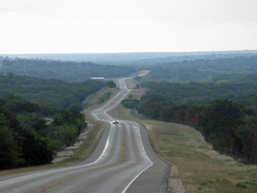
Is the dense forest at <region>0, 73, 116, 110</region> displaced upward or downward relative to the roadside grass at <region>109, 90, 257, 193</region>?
downward

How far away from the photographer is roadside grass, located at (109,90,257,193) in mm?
18047

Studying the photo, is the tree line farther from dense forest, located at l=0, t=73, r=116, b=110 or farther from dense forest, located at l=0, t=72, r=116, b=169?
dense forest, located at l=0, t=73, r=116, b=110

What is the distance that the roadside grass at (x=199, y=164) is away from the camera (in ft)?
59.2

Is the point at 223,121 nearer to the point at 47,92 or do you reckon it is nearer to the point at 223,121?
the point at 223,121

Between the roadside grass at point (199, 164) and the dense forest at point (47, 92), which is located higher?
the roadside grass at point (199, 164)

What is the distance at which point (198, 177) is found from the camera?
20.5 m

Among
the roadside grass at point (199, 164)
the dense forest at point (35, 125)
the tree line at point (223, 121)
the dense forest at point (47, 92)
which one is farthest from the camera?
the dense forest at point (47, 92)

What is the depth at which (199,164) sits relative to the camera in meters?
31.7

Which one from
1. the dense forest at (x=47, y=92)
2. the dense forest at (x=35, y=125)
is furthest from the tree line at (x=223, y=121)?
the dense forest at (x=47, y=92)

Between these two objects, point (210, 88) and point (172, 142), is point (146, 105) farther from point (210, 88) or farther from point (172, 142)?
point (210, 88)

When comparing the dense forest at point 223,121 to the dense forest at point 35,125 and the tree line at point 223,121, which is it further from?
the dense forest at point 35,125

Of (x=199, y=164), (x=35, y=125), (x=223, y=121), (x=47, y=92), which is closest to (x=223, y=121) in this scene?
(x=223, y=121)

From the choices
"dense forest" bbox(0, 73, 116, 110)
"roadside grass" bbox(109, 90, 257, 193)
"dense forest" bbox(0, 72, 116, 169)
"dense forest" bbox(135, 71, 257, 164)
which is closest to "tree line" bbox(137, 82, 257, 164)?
"dense forest" bbox(135, 71, 257, 164)

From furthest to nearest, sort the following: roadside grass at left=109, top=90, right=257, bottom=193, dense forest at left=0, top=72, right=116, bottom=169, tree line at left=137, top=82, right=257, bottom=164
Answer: tree line at left=137, top=82, right=257, bottom=164 → dense forest at left=0, top=72, right=116, bottom=169 → roadside grass at left=109, top=90, right=257, bottom=193
